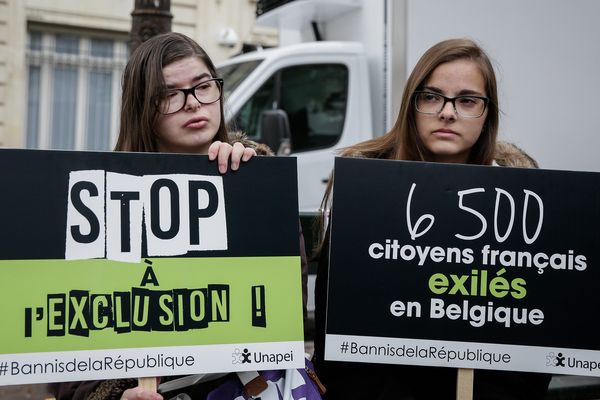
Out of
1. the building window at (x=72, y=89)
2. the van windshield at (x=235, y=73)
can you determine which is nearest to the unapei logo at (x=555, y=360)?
the van windshield at (x=235, y=73)

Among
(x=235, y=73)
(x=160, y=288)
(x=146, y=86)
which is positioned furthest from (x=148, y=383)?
(x=235, y=73)

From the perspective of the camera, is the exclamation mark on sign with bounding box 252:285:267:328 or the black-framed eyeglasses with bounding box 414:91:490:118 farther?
the black-framed eyeglasses with bounding box 414:91:490:118

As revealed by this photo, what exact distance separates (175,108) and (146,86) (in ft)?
0.36

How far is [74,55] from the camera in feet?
41.2

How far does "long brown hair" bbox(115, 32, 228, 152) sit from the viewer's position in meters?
2.31

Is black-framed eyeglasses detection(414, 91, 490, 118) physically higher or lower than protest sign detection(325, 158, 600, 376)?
higher

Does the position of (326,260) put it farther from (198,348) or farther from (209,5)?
(209,5)

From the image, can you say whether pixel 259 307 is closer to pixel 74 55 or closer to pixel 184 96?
pixel 184 96

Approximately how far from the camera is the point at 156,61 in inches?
91.5

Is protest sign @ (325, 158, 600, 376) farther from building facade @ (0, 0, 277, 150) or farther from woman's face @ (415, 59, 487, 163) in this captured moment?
building facade @ (0, 0, 277, 150)

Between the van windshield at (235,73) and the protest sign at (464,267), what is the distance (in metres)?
4.15

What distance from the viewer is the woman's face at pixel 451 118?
242 centimetres

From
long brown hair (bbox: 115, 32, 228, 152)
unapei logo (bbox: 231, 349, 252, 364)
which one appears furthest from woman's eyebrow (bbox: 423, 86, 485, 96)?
unapei logo (bbox: 231, 349, 252, 364)

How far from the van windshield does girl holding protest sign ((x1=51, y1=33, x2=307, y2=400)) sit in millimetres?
3889
